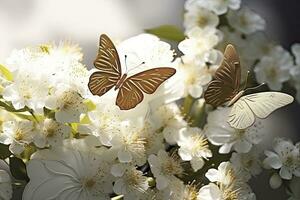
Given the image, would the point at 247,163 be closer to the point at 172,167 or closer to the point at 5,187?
the point at 172,167

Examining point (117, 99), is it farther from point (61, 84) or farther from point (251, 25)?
point (251, 25)

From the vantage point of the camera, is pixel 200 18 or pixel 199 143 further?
pixel 200 18

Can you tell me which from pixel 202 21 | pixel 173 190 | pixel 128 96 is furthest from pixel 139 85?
pixel 202 21

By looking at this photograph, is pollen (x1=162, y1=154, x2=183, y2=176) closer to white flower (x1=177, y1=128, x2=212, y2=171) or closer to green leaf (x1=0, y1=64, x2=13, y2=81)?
white flower (x1=177, y1=128, x2=212, y2=171)

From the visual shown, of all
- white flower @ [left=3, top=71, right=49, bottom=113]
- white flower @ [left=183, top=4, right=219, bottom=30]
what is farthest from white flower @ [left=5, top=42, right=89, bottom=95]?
white flower @ [left=183, top=4, right=219, bottom=30]

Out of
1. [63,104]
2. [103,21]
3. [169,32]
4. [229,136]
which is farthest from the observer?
[103,21]

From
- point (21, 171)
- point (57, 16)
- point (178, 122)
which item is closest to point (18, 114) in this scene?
point (21, 171)

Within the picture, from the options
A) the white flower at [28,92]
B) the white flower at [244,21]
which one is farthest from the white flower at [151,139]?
the white flower at [244,21]
